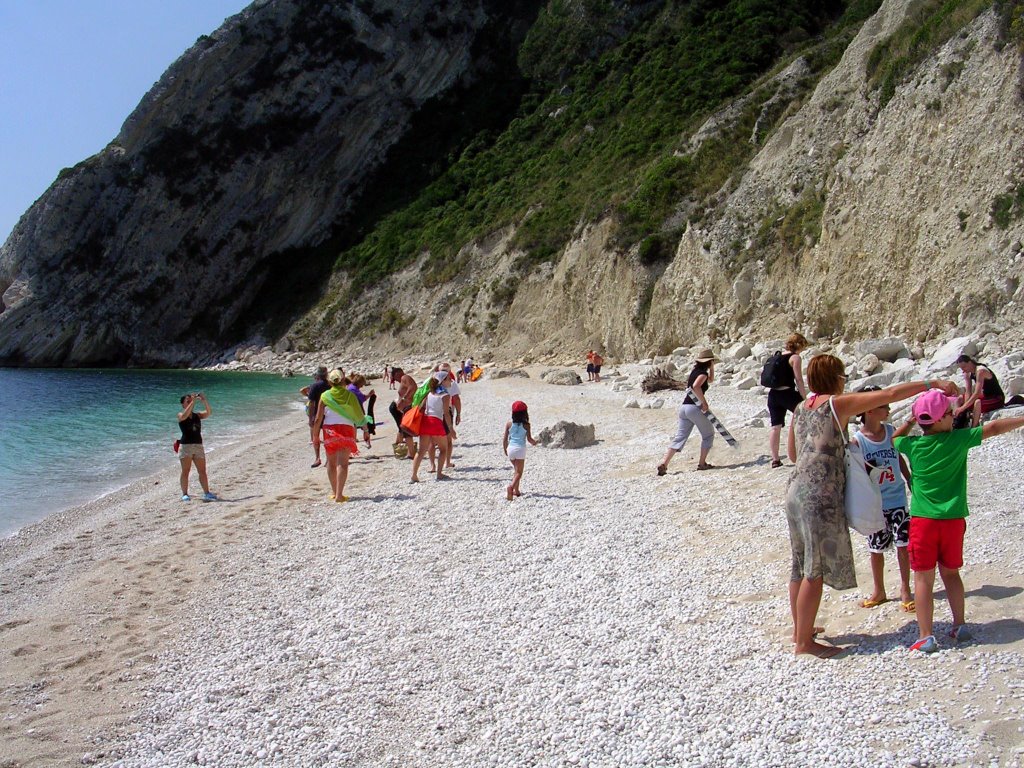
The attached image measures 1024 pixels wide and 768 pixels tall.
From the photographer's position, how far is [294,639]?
571cm

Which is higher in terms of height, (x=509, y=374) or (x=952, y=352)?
(x=952, y=352)

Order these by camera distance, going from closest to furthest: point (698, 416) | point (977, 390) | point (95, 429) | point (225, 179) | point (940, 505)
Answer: point (940, 505) → point (977, 390) → point (698, 416) → point (95, 429) → point (225, 179)

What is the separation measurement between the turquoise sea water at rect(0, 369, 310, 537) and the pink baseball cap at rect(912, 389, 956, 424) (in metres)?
12.0

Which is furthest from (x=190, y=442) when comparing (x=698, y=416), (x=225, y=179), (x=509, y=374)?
(x=225, y=179)

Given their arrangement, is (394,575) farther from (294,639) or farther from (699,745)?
(699,745)

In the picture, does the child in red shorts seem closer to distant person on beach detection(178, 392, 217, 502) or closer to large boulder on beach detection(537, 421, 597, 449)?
large boulder on beach detection(537, 421, 597, 449)

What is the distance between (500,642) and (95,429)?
860 inches

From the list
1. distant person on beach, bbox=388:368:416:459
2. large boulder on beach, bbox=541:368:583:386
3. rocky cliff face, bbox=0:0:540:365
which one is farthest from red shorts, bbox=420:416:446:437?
rocky cliff face, bbox=0:0:540:365

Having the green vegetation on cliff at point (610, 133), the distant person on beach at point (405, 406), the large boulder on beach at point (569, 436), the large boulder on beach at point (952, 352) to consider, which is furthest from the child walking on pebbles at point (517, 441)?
the green vegetation on cliff at point (610, 133)

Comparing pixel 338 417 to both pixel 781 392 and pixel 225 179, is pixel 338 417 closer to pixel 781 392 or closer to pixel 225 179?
pixel 781 392

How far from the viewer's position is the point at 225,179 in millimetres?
67438

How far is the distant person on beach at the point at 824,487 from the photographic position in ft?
13.7

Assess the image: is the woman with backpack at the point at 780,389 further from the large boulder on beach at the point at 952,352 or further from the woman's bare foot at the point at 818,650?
the large boulder on beach at the point at 952,352

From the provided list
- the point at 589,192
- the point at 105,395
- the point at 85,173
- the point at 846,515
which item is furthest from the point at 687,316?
the point at 85,173
